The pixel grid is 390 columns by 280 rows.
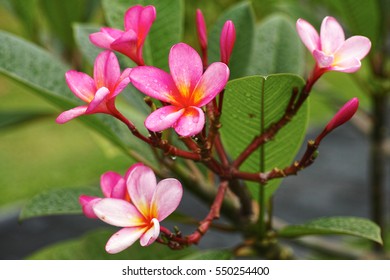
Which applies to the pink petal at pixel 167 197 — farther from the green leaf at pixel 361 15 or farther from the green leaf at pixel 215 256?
the green leaf at pixel 361 15

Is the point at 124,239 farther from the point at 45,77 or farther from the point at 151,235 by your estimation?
the point at 45,77

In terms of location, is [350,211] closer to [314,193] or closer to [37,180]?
[314,193]

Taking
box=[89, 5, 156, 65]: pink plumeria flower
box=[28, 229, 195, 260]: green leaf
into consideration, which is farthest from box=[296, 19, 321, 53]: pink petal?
box=[28, 229, 195, 260]: green leaf

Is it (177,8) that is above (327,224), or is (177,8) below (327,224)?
above

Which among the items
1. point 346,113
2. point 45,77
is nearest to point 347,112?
point 346,113

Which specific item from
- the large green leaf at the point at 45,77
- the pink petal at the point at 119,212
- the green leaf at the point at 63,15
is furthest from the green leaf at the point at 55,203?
the green leaf at the point at 63,15

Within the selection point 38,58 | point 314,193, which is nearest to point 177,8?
point 38,58
